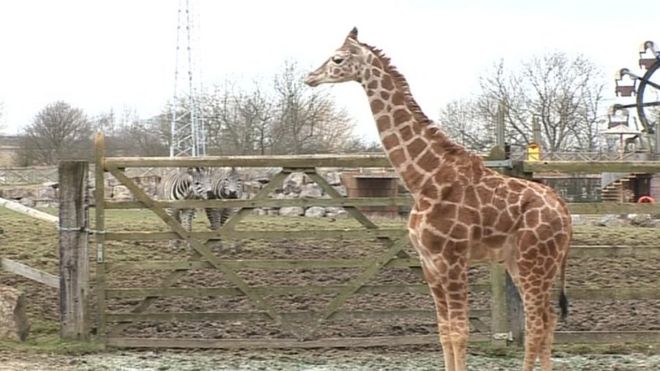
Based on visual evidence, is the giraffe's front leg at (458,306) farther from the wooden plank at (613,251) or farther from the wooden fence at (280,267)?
the wooden plank at (613,251)

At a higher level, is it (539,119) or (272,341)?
(539,119)

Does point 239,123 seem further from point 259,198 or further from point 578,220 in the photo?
point 259,198

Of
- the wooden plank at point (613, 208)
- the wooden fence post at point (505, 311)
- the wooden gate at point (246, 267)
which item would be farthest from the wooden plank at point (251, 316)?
the wooden plank at point (613, 208)

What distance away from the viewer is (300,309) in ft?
25.6

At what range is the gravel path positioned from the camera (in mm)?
6105

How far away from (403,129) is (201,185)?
10.4 m

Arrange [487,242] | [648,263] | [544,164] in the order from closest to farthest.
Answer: [487,242] → [544,164] → [648,263]

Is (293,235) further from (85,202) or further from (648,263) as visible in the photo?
(648,263)

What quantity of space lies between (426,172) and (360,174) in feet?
58.4

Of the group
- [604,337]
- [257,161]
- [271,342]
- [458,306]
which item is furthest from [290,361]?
[604,337]

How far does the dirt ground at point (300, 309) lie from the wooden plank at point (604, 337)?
11 cm

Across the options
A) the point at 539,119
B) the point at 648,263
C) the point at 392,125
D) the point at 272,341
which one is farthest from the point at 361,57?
the point at 539,119

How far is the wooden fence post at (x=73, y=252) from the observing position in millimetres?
6758

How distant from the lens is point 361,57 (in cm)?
531
